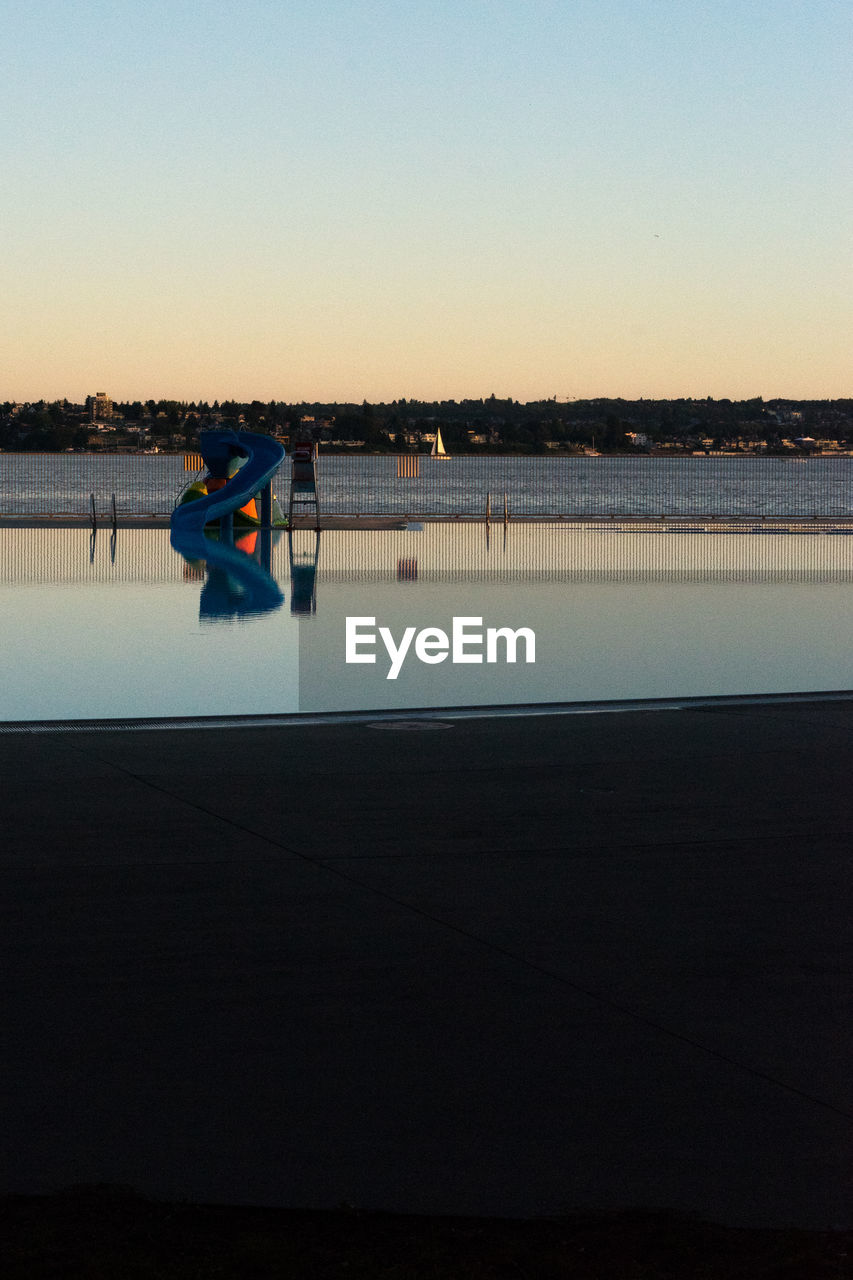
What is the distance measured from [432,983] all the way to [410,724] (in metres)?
5.59

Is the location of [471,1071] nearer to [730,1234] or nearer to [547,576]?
[730,1234]

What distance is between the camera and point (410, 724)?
10.6 meters

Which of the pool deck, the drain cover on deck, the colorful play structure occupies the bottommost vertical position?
the drain cover on deck

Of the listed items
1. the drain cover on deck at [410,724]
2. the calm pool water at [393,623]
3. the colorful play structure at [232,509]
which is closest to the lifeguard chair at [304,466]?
the colorful play structure at [232,509]

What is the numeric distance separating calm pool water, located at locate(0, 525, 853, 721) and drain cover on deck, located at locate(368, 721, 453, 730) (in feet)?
3.93

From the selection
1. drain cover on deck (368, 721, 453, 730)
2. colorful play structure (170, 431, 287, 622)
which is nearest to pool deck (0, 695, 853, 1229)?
drain cover on deck (368, 721, 453, 730)

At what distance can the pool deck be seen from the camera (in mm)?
3674

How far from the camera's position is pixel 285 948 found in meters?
5.38

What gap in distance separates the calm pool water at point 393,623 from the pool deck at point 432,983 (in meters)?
3.81

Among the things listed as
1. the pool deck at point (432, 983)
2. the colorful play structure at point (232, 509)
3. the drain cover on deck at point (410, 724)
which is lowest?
the drain cover on deck at point (410, 724)

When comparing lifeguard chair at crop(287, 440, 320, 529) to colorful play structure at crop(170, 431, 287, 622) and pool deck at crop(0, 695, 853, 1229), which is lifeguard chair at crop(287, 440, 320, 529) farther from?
pool deck at crop(0, 695, 853, 1229)

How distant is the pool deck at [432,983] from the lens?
367 cm

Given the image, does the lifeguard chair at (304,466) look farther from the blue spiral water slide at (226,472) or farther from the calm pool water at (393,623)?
the calm pool water at (393,623)

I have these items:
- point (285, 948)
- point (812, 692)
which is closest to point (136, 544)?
point (812, 692)
